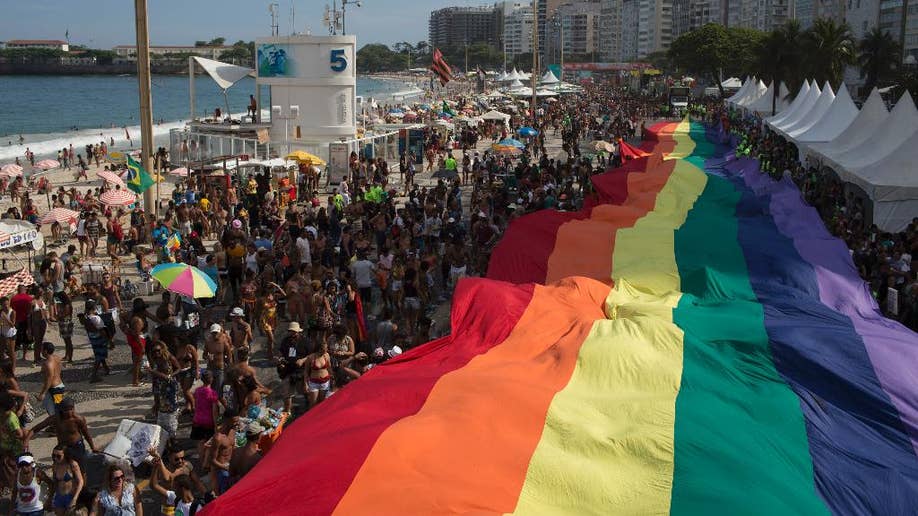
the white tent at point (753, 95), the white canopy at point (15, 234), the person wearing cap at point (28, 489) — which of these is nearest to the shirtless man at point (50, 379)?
the person wearing cap at point (28, 489)

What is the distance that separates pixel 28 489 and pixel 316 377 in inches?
130

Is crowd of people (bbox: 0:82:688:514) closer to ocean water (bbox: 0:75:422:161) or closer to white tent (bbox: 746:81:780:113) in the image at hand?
ocean water (bbox: 0:75:422:161)

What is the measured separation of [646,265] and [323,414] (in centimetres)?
684

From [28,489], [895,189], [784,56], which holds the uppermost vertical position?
[784,56]

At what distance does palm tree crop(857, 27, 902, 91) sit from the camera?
5359 centimetres

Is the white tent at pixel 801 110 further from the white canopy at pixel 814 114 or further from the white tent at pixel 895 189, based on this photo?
the white tent at pixel 895 189

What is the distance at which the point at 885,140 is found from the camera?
2111 centimetres

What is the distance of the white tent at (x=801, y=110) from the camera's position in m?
31.8

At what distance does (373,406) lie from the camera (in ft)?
26.3

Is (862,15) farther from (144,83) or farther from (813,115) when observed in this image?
(144,83)

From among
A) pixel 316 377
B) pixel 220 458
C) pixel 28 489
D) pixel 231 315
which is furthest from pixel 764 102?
pixel 28 489

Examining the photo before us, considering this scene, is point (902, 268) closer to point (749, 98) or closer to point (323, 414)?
point (323, 414)

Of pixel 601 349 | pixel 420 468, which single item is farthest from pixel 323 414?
pixel 601 349

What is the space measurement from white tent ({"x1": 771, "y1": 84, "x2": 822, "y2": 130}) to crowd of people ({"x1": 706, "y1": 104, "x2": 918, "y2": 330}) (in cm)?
343
